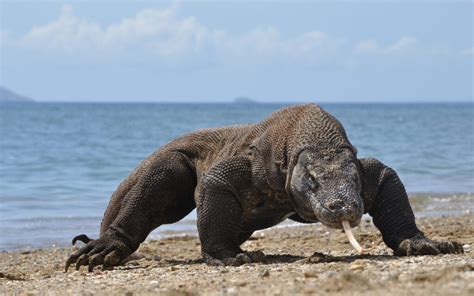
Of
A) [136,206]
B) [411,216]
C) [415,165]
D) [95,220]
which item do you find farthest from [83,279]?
[415,165]

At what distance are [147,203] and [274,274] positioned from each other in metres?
3.15

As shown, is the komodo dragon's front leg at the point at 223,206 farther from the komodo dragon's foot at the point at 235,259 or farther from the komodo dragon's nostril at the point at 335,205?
the komodo dragon's nostril at the point at 335,205

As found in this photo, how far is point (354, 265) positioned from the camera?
335 inches

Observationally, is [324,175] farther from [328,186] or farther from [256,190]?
[256,190]

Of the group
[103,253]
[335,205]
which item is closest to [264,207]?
[335,205]

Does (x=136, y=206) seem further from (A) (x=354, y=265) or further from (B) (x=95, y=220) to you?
(B) (x=95, y=220)

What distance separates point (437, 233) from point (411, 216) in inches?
153

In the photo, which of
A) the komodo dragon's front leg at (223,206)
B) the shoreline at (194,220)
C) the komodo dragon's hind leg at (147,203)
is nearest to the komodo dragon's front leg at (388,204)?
the komodo dragon's front leg at (223,206)

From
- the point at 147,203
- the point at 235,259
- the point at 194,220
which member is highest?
the point at 147,203

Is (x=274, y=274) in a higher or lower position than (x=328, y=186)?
lower

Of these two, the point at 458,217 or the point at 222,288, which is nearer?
the point at 222,288

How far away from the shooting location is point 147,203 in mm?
11195

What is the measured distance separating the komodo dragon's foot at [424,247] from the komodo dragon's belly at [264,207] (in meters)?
1.18

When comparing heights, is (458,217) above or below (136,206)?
below
